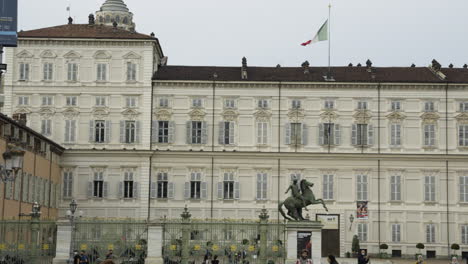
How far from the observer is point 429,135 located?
6675 centimetres

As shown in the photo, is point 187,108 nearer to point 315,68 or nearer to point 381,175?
point 315,68

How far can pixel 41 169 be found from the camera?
198 ft

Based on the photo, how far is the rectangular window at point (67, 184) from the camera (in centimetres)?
6625

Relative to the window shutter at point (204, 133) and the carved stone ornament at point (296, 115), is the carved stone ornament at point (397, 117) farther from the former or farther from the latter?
the window shutter at point (204, 133)

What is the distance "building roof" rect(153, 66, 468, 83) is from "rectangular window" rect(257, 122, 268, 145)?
3.60 meters

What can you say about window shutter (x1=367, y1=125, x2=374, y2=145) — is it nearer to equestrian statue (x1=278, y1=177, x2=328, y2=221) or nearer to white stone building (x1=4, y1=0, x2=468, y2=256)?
white stone building (x1=4, y1=0, x2=468, y2=256)

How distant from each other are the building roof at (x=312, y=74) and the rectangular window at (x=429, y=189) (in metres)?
7.80

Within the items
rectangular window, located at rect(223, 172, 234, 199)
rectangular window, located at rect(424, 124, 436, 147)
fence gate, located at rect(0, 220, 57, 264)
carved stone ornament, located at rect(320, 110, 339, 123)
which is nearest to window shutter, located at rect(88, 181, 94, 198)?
rectangular window, located at rect(223, 172, 234, 199)

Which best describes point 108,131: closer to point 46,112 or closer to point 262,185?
point 46,112

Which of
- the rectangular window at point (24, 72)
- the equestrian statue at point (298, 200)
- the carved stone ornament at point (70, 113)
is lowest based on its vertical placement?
the equestrian statue at point (298, 200)

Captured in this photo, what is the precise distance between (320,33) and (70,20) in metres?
21.2

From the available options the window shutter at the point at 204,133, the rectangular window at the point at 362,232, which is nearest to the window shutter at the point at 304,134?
the window shutter at the point at 204,133

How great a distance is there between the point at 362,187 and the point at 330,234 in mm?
4483

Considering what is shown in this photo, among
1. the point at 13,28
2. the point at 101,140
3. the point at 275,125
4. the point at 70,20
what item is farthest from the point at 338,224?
the point at 13,28
